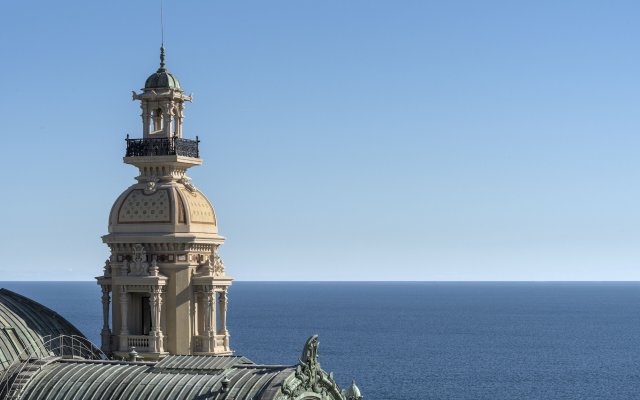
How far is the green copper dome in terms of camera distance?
65.3 m

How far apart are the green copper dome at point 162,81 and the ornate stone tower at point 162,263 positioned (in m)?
0.32

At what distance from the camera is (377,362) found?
587 feet

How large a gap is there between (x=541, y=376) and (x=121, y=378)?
397 ft

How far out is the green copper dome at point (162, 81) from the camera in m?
65.3

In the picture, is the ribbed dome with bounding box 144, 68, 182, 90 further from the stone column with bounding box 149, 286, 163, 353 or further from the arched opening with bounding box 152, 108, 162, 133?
the stone column with bounding box 149, 286, 163, 353

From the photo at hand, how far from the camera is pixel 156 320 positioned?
62.1 metres

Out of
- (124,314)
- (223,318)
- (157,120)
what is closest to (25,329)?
(124,314)

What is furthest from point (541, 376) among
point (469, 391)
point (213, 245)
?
point (213, 245)

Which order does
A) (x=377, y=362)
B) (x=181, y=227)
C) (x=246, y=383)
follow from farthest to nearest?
(x=377, y=362) < (x=181, y=227) < (x=246, y=383)

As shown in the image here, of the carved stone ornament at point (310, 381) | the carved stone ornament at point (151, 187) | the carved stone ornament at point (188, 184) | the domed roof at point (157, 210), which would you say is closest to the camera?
the carved stone ornament at point (310, 381)

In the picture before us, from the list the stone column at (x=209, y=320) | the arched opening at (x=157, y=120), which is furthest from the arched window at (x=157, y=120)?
the stone column at (x=209, y=320)

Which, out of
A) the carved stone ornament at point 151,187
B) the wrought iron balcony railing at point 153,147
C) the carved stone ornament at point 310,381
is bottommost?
the carved stone ornament at point 310,381

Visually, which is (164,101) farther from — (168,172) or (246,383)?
(246,383)

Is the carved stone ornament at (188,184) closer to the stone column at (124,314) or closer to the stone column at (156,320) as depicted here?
the stone column at (156,320)
